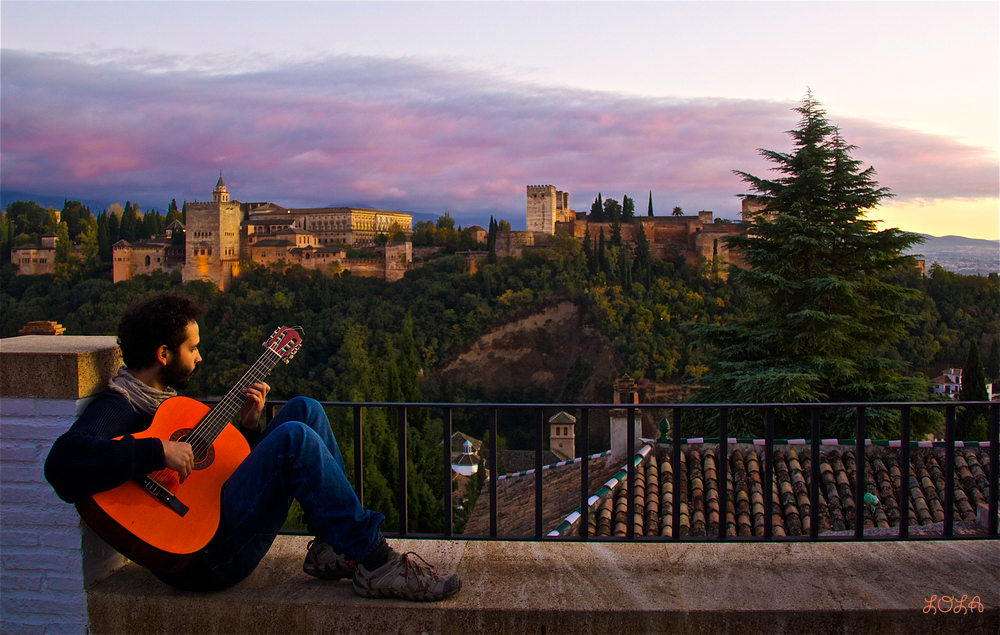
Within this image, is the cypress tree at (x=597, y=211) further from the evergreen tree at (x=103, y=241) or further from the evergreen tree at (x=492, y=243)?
the evergreen tree at (x=103, y=241)

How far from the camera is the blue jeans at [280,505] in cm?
241

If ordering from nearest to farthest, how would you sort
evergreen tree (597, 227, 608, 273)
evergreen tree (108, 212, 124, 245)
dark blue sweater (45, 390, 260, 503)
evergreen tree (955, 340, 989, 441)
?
1. dark blue sweater (45, 390, 260, 503)
2. evergreen tree (955, 340, 989, 441)
3. evergreen tree (597, 227, 608, 273)
4. evergreen tree (108, 212, 124, 245)

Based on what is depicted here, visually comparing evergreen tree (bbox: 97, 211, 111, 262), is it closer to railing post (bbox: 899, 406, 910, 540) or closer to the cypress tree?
the cypress tree

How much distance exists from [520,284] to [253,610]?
50747mm

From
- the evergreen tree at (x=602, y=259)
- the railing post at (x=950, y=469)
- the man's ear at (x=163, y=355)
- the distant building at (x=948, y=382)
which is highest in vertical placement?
the evergreen tree at (x=602, y=259)

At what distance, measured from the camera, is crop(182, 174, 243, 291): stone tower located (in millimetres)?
58656

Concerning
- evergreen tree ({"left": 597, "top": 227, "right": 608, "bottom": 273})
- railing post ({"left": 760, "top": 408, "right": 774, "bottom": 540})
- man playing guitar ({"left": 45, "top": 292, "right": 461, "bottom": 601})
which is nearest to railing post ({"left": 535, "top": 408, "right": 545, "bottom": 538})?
man playing guitar ({"left": 45, "top": 292, "right": 461, "bottom": 601})

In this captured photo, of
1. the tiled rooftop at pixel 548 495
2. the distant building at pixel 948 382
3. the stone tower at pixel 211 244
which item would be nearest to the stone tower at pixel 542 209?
the stone tower at pixel 211 244

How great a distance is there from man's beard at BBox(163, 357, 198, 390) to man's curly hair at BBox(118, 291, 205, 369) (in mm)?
53

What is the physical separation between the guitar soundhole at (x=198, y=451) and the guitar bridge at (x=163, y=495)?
0.13 metres

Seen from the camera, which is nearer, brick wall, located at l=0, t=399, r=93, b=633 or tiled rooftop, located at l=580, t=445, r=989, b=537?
brick wall, located at l=0, t=399, r=93, b=633

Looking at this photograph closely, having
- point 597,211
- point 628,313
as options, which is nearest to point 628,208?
point 597,211

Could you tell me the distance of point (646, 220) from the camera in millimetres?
62094

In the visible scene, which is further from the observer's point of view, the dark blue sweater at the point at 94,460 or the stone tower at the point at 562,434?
the stone tower at the point at 562,434
